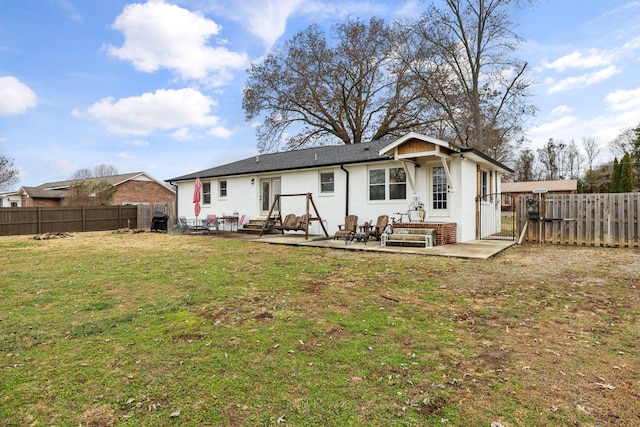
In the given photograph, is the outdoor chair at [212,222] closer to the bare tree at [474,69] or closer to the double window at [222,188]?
the double window at [222,188]

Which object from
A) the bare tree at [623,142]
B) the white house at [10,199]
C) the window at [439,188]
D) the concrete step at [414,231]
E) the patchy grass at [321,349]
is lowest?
the patchy grass at [321,349]

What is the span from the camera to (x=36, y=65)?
1323 centimetres

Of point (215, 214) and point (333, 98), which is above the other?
point (333, 98)

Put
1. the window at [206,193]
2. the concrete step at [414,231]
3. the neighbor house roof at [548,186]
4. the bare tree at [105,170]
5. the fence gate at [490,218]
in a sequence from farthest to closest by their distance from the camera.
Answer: the bare tree at [105,170] → the neighbor house roof at [548,186] → the window at [206,193] → the fence gate at [490,218] → the concrete step at [414,231]

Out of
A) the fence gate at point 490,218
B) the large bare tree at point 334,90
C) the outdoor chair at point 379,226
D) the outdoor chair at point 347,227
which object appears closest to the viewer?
the outdoor chair at point 379,226

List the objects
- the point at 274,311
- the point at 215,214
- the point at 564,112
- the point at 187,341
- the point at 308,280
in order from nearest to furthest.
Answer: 1. the point at 187,341
2. the point at 274,311
3. the point at 308,280
4. the point at 215,214
5. the point at 564,112

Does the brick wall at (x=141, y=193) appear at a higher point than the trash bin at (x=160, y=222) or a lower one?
higher

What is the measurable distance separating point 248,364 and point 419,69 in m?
25.3

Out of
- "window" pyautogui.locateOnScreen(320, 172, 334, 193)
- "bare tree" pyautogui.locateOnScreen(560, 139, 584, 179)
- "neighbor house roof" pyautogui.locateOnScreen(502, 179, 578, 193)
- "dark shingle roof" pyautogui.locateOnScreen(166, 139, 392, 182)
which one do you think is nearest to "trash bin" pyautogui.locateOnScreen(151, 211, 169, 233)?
"dark shingle roof" pyautogui.locateOnScreen(166, 139, 392, 182)

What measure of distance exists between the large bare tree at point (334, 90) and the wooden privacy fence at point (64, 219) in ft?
37.8

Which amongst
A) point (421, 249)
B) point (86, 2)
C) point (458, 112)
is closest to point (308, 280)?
point (421, 249)

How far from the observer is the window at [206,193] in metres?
→ 18.7

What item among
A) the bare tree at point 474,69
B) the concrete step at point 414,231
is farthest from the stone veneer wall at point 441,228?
the bare tree at point 474,69

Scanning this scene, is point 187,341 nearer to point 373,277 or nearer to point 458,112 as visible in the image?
point 373,277
